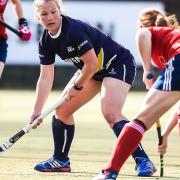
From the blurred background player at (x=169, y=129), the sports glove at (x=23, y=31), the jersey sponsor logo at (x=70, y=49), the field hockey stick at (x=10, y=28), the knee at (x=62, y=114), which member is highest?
the jersey sponsor logo at (x=70, y=49)

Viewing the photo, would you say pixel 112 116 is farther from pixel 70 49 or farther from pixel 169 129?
pixel 70 49

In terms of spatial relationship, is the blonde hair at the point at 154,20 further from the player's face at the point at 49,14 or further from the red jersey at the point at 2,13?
the red jersey at the point at 2,13

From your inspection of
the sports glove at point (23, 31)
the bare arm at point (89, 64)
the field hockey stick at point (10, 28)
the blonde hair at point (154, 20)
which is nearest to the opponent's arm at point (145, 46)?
the bare arm at point (89, 64)

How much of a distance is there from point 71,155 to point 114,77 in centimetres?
160

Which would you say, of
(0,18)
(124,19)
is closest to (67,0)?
(124,19)

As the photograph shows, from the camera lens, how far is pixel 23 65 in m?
22.5

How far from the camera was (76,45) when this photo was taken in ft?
21.1

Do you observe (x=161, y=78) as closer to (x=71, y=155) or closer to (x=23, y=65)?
(x=71, y=155)

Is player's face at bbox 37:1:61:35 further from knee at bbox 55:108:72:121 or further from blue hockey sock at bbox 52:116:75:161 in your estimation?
blue hockey sock at bbox 52:116:75:161

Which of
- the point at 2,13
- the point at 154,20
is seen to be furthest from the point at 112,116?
the point at 2,13

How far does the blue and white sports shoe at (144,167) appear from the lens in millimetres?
6680

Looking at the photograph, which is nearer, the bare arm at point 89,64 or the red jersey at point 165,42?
the red jersey at point 165,42

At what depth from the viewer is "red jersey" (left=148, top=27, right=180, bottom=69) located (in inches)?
236

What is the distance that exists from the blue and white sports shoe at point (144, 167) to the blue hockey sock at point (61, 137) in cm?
62
